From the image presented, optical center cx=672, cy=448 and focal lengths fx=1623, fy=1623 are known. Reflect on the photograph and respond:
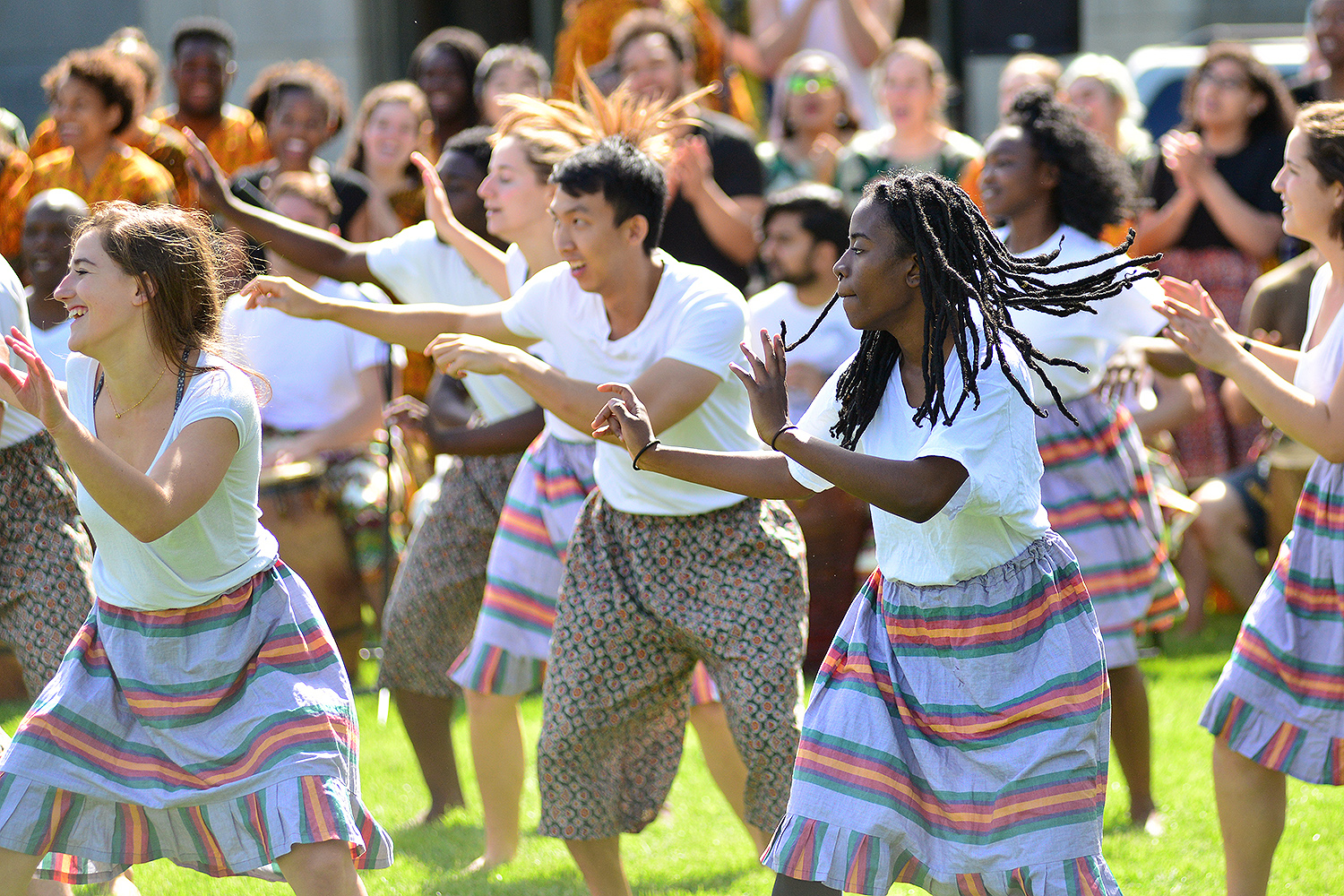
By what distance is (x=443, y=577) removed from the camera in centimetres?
539

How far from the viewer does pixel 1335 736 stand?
3.86 m

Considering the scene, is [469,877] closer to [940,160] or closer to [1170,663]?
[1170,663]

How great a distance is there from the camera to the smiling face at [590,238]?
4234 millimetres

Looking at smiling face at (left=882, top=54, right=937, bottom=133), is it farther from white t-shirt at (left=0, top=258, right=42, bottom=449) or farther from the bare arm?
white t-shirt at (left=0, top=258, right=42, bottom=449)

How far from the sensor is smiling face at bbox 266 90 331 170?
26.3 feet

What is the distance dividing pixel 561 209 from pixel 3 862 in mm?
2051

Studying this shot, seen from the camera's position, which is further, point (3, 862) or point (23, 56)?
point (23, 56)

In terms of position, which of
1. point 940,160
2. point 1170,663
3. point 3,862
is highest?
point 940,160

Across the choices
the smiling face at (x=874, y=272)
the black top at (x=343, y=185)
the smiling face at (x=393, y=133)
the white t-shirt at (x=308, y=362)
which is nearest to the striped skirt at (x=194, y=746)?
the smiling face at (x=874, y=272)

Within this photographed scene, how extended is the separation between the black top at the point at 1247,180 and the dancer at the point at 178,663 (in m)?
5.60

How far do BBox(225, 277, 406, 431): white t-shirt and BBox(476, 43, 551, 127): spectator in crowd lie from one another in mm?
1473

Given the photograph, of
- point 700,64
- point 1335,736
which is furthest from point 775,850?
point 700,64

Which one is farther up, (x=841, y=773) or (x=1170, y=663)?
(x=841, y=773)

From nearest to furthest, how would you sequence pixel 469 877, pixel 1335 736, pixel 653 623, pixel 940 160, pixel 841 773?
1. pixel 841 773
2. pixel 1335 736
3. pixel 653 623
4. pixel 469 877
5. pixel 940 160
